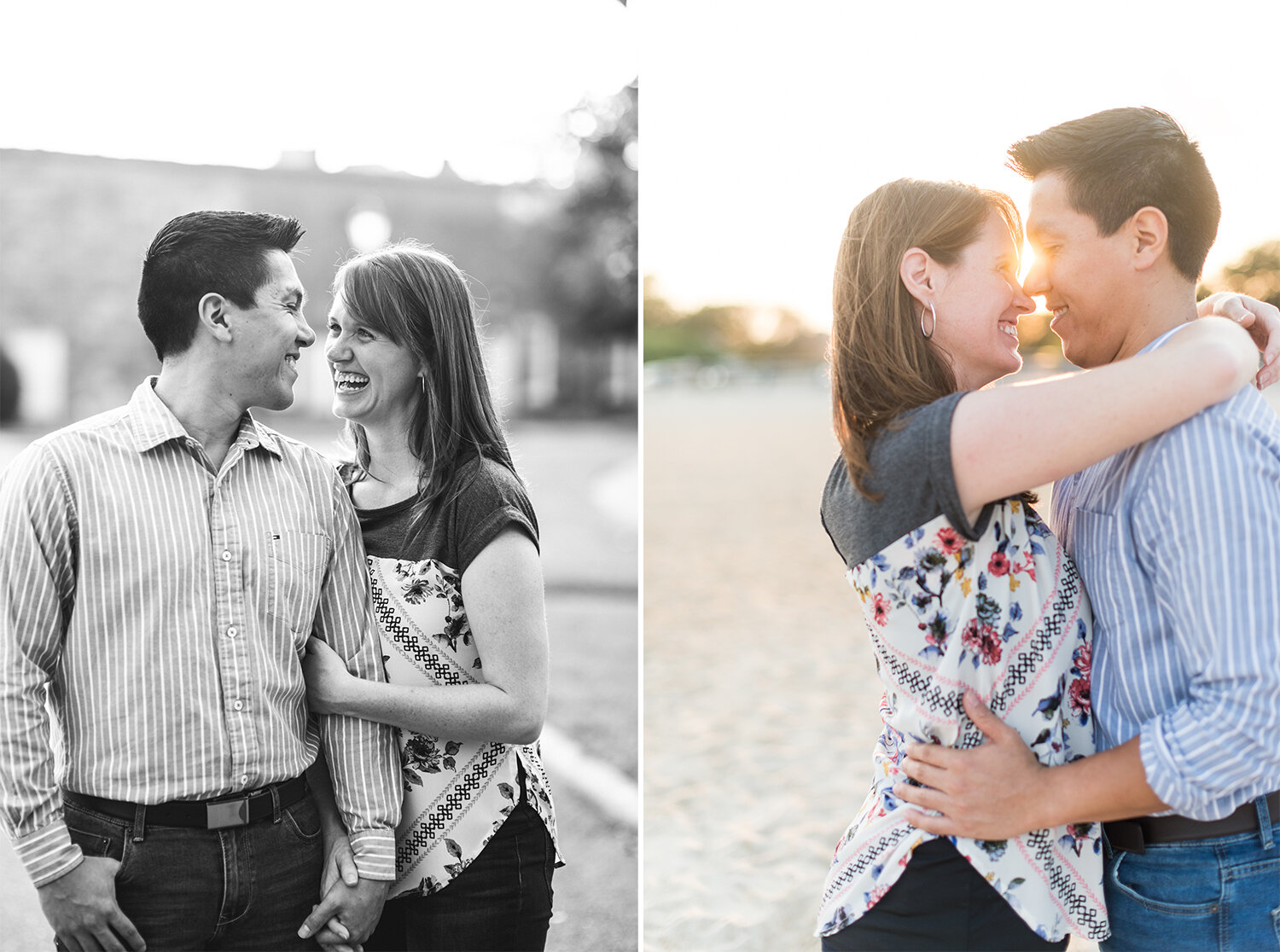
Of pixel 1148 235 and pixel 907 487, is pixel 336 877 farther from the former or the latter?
pixel 1148 235

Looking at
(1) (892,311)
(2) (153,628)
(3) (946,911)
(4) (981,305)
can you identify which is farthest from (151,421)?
(3) (946,911)

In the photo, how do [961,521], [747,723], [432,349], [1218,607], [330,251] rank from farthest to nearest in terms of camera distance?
1. [330,251]
2. [747,723]
3. [432,349]
4. [961,521]
5. [1218,607]

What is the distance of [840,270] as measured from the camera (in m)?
1.77

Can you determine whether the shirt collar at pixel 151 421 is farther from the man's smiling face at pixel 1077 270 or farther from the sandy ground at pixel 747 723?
the sandy ground at pixel 747 723

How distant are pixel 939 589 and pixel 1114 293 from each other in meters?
0.57

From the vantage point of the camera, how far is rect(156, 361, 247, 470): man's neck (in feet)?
6.12

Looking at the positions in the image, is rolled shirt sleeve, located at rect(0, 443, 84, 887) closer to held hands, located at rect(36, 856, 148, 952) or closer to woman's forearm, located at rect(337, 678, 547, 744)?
held hands, located at rect(36, 856, 148, 952)

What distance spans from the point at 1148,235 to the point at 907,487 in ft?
1.87

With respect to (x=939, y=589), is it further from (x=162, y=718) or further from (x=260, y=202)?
(x=260, y=202)

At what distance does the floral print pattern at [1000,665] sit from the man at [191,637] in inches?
36.9

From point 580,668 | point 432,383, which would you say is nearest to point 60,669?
point 432,383

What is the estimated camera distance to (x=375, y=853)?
1.92 meters

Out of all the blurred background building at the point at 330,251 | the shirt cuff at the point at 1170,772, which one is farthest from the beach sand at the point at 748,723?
the shirt cuff at the point at 1170,772

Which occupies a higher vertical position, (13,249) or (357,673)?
(13,249)
